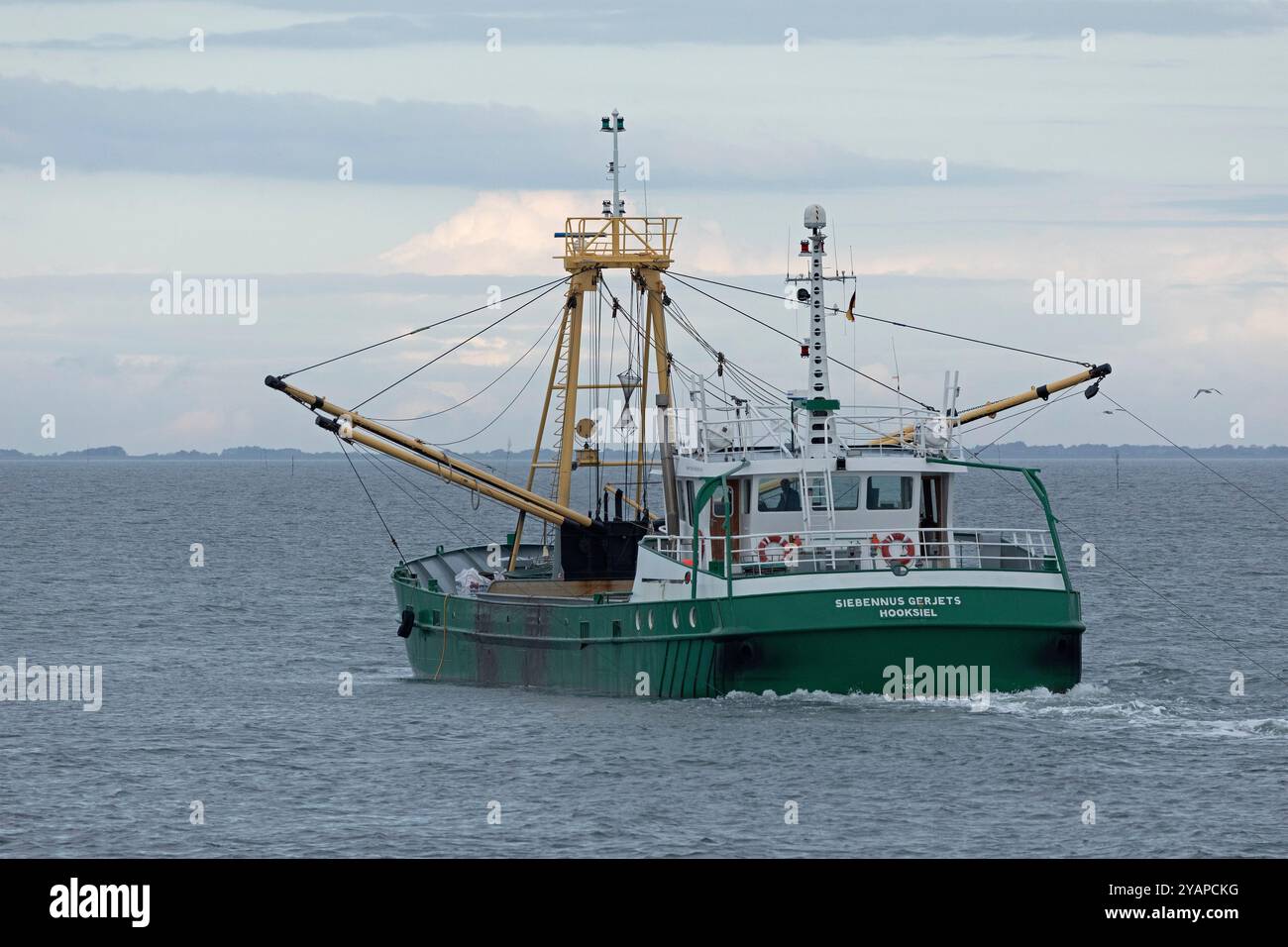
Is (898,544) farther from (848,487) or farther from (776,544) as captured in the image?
(776,544)

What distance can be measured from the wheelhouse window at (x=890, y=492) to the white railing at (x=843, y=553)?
2.00ft

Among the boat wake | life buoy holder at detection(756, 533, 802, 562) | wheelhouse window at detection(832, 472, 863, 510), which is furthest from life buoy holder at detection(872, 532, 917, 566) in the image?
the boat wake

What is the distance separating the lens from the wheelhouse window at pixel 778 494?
3884 centimetres

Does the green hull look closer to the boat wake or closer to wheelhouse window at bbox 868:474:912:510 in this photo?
the boat wake

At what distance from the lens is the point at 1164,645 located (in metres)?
51.9

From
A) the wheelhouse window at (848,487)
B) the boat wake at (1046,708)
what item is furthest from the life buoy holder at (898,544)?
the boat wake at (1046,708)

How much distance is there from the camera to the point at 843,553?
38.2 m

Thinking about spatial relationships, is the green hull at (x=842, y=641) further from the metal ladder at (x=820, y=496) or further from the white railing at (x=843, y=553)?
the metal ladder at (x=820, y=496)

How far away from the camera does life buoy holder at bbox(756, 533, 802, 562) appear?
36.9 m

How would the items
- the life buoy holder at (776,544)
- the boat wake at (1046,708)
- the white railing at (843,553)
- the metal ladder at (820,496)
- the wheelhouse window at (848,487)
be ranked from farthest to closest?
the wheelhouse window at (848,487)
the metal ladder at (820,496)
the life buoy holder at (776,544)
the white railing at (843,553)
the boat wake at (1046,708)

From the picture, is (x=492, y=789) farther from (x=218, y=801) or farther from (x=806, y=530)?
(x=806, y=530)

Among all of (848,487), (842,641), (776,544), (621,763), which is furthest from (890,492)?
(621,763)
